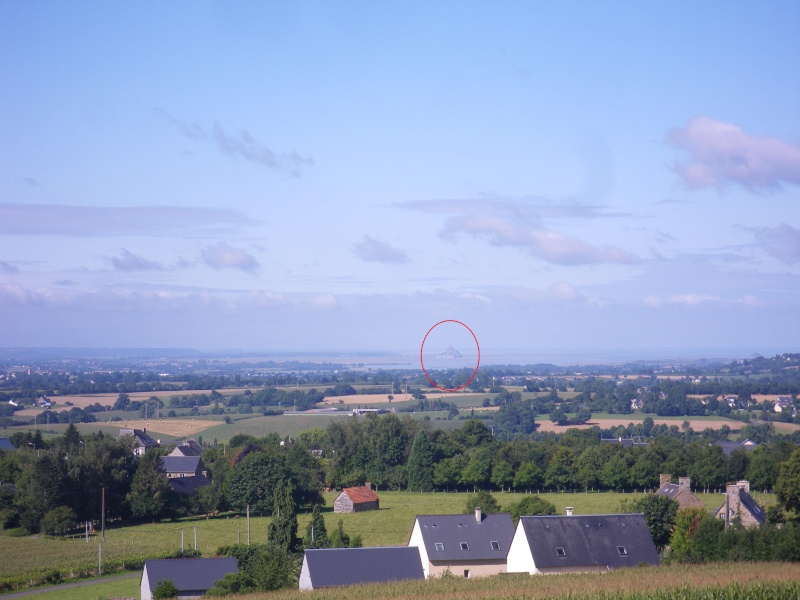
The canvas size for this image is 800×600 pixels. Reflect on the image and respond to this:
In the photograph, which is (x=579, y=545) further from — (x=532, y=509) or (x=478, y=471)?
(x=478, y=471)

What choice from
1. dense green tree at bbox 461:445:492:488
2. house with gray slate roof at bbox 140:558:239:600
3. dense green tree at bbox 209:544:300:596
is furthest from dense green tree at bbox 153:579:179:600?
dense green tree at bbox 461:445:492:488

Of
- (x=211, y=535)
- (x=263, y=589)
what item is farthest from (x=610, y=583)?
(x=211, y=535)

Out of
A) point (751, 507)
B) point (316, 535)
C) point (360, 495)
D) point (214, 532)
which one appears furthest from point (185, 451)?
point (751, 507)

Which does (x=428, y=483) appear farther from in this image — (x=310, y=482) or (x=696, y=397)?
(x=696, y=397)

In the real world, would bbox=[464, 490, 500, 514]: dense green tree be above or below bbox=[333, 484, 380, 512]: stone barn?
above

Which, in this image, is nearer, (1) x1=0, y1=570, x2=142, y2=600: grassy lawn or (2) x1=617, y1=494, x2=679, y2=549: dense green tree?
(1) x1=0, y1=570, x2=142, y2=600: grassy lawn

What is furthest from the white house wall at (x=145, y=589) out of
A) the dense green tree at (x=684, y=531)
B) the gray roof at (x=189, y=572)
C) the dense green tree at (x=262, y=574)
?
the dense green tree at (x=684, y=531)

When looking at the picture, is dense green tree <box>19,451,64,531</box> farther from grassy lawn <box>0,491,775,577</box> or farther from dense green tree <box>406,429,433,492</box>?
dense green tree <box>406,429,433,492</box>
